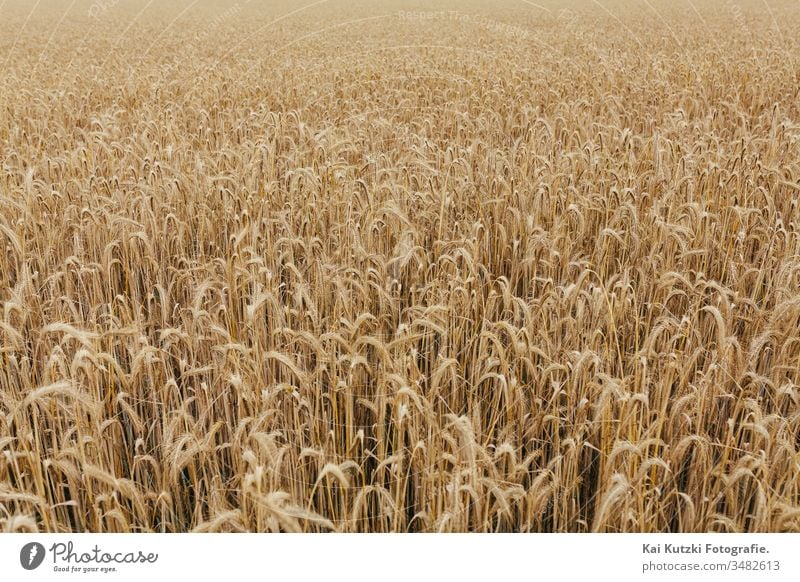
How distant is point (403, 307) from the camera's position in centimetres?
315

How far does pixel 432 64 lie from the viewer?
904cm

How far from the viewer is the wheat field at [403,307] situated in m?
2.00

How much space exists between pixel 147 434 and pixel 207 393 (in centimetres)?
38

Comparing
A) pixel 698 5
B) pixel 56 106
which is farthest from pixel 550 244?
pixel 698 5

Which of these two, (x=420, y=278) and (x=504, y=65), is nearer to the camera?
(x=420, y=278)

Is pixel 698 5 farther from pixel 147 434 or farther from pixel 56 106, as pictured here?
pixel 147 434

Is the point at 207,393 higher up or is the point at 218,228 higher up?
the point at 218,228
